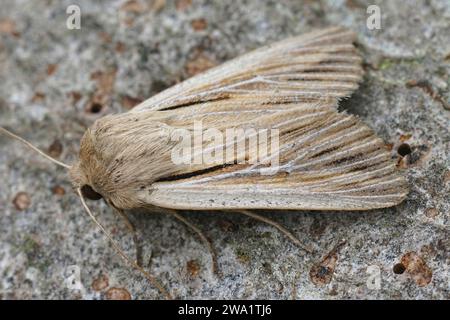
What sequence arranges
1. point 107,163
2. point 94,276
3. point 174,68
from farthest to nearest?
point 174,68, point 94,276, point 107,163

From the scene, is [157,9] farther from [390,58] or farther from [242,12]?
[390,58]

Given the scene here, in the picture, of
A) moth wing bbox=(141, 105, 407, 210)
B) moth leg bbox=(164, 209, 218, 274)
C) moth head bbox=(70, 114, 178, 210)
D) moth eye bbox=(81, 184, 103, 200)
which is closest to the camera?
moth wing bbox=(141, 105, 407, 210)

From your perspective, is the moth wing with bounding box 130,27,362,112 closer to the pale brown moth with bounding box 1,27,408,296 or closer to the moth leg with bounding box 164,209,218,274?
the pale brown moth with bounding box 1,27,408,296

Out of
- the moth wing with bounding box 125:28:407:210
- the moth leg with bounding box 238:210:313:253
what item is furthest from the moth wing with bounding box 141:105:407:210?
the moth leg with bounding box 238:210:313:253

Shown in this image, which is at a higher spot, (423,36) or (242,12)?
(242,12)

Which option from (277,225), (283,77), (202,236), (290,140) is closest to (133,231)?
(202,236)

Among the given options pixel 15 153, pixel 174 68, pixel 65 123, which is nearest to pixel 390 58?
pixel 174 68

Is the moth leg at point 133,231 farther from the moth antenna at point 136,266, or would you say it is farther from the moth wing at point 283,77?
the moth wing at point 283,77
